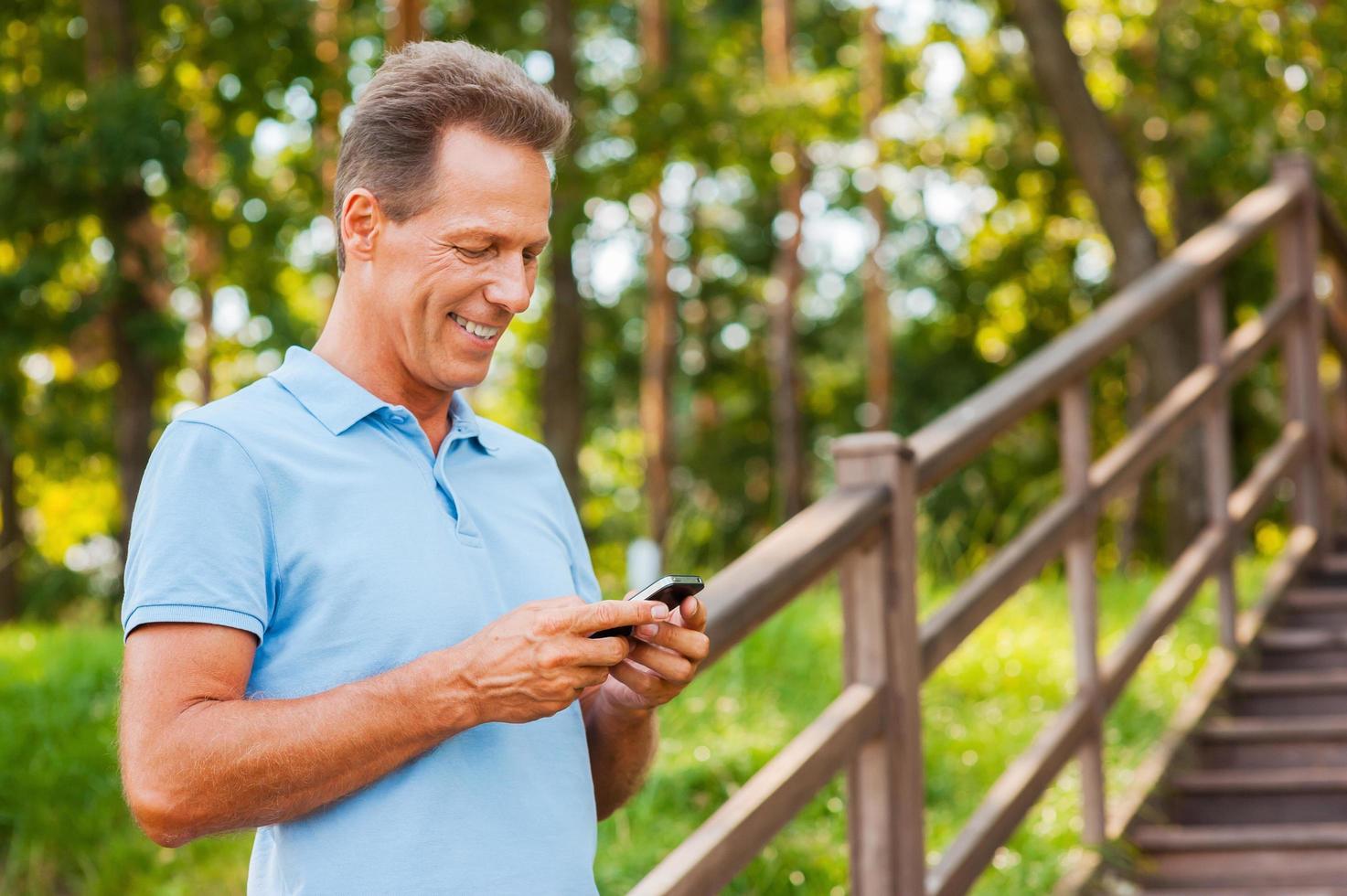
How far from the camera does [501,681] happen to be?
149cm

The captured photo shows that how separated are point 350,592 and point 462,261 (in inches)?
15.1

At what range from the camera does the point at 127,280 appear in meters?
10.5

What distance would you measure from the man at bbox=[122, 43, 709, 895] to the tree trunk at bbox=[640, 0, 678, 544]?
17216mm

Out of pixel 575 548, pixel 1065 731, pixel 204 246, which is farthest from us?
pixel 204 246

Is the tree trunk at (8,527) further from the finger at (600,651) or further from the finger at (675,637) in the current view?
the finger at (600,651)

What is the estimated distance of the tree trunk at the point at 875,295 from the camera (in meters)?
20.4

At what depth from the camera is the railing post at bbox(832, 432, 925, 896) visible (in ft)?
9.51

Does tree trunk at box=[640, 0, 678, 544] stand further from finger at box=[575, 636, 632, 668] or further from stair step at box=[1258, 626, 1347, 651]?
finger at box=[575, 636, 632, 668]

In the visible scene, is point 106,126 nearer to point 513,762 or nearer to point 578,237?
point 578,237

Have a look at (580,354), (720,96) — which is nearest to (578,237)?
(580,354)

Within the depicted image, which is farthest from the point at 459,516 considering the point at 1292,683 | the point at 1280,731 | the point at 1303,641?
the point at 1303,641

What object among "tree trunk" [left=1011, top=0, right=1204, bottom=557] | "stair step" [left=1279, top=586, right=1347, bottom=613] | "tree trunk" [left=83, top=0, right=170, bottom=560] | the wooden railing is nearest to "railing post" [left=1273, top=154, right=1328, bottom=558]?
"stair step" [left=1279, top=586, right=1347, bottom=613]

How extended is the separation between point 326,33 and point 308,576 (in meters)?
10.6

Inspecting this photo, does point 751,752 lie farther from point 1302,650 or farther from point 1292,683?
point 1302,650
